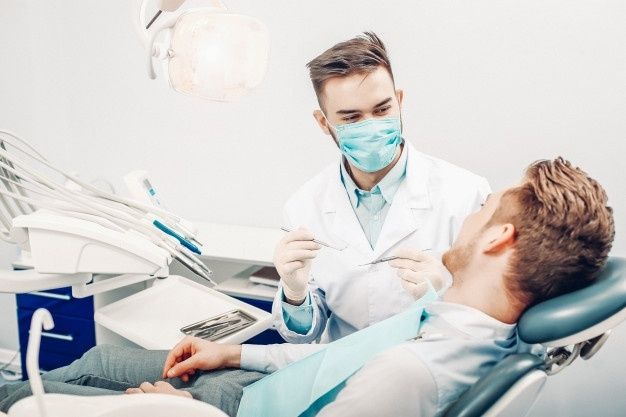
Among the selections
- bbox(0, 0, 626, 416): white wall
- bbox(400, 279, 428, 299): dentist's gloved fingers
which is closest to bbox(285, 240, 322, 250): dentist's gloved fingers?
bbox(400, 279, 428, 299): dentist's gloved fingers

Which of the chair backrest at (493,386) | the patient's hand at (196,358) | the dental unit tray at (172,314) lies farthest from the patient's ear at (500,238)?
the dental unit tray at (172,314)

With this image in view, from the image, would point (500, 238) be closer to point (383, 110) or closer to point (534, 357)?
point (534, 357)

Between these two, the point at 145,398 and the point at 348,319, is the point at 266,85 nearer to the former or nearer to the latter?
the point at 348,319

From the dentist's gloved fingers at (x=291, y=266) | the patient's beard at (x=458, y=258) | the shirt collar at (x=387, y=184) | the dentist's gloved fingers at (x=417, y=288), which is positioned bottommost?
the dentist's gloved fingers at (x=417, y=288)

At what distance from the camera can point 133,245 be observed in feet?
3.24

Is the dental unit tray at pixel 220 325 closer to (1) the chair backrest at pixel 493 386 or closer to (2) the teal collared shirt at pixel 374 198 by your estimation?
(2) the teal collared shirt at pixel 374 198

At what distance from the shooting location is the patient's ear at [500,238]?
1109 millimetres

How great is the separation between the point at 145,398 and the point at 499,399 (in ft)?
1.81

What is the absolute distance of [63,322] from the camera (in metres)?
2.38

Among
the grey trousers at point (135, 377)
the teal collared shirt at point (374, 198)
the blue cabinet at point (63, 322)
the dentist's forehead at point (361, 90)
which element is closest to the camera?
the grey trousers at point (135, 377)

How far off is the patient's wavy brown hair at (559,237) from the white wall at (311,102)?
112 cm

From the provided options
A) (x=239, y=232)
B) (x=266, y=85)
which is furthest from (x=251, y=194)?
(x=266, y=85)

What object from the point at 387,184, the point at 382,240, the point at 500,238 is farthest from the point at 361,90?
the point at 500,238

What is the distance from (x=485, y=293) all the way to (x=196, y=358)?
671 mm
